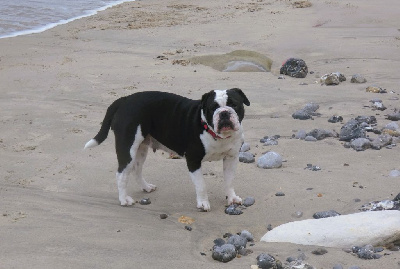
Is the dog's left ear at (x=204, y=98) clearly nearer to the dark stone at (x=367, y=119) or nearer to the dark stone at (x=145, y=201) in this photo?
the dark stone at (x=145, y=201)

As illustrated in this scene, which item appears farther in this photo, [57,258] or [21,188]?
[21,188]

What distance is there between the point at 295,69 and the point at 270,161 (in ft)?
13.4

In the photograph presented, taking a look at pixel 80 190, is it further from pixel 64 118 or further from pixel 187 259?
pixel 64 118

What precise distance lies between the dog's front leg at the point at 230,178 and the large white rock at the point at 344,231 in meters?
0.89

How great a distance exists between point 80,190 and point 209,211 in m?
1.30

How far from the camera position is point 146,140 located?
5879 mm

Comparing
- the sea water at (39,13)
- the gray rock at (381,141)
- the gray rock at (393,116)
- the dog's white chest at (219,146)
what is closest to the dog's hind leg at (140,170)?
the dog's white chest at (219,146)

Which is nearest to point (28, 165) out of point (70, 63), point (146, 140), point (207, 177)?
point (146, 140)

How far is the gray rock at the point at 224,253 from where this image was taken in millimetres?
4328

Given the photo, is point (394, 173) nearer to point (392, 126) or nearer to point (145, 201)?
point (392, 126)

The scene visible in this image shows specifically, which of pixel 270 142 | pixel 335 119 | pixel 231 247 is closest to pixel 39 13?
pixel 335 119

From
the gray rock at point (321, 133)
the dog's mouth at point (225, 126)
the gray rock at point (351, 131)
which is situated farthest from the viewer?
the gray rock at point (321, 133)

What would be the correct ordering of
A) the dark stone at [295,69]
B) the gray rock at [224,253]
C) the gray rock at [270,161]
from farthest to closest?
the dark stone at [295,69] → the gray rock at [270,161] → the gray rock at [224,253]

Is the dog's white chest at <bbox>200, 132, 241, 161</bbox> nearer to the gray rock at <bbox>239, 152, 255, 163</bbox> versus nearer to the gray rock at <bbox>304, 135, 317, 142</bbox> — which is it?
the gray rock at <bbox>239, 152, 255, 163</bbox>
